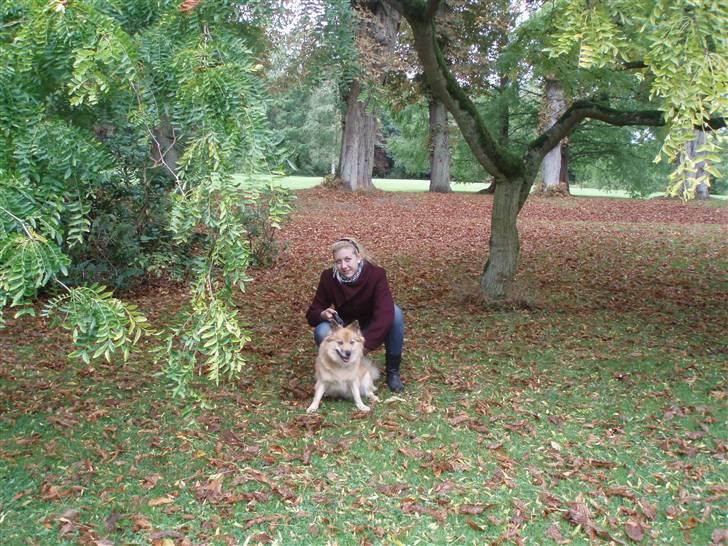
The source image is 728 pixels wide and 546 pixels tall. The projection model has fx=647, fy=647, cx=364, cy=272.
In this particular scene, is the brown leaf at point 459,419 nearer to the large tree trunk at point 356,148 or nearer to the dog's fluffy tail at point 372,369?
the dog's fluffy tail at point 372,369

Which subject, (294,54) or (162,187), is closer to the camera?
(162,187)

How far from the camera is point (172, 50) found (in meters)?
2.87

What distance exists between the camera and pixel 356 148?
2291 centimetres

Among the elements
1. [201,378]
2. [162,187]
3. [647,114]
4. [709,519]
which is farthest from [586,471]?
[162,187]

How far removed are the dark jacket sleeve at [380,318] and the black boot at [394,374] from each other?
0.42 m

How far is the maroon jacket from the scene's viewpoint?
18.3ft

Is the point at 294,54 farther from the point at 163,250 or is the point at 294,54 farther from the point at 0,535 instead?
the point at 0,535

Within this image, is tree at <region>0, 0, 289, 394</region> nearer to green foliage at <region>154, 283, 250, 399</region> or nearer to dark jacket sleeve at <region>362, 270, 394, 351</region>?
green foliage at <region>154, 283, 250, 399</region>

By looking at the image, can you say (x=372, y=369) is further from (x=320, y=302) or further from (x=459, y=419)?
(x=459, y=419)

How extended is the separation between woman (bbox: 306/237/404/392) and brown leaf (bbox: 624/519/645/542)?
238 cm

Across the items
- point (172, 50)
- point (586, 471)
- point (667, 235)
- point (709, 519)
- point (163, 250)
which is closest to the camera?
point (172, 50)

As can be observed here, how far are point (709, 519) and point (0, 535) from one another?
4226 millimetres

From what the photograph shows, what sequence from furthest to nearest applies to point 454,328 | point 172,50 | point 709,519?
point 454,328 < point 709,519 < point 172,50

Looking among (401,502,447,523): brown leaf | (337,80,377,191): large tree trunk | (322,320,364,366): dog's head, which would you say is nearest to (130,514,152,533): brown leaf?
(401,502,447,523): brown leaf
